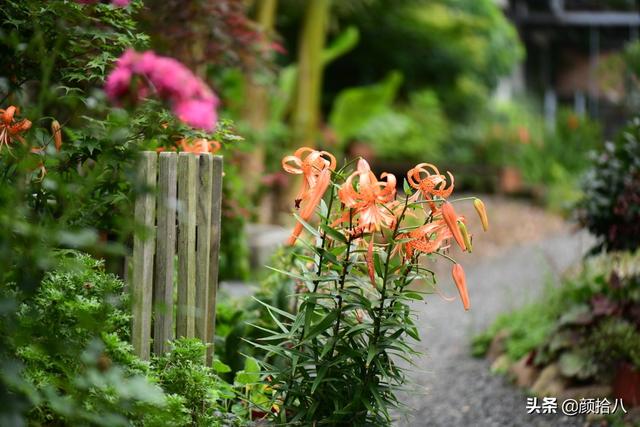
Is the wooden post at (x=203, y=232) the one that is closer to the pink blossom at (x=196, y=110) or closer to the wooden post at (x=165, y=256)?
the wooden post at (x=165, y=256)

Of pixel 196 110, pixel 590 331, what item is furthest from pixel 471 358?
pixel 196 110

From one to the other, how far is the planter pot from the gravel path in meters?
0.27

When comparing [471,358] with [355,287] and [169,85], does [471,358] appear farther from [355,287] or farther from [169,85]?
[355,287]

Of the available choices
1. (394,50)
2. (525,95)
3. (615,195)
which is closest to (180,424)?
(615,195)

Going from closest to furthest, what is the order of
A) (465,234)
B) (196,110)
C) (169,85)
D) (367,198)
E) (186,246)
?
(367,198) < (465,234) < (186,246) < (169,85) < (196,110)

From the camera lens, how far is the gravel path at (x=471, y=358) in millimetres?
3811

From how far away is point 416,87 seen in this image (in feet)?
50.4

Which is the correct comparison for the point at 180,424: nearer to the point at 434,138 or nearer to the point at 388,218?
the point at 388,218

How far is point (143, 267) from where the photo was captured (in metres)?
2.53

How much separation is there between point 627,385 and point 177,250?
233 centimetres

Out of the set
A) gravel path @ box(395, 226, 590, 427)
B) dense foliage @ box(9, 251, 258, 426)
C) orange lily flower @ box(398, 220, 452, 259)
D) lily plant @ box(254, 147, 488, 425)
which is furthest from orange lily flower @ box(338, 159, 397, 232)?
dense foliage @ box(9, 251, 258, 426)

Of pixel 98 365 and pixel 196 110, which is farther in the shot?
pixel 196 110

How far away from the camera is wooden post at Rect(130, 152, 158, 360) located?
99.0 inches

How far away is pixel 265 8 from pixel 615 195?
5.52 m
